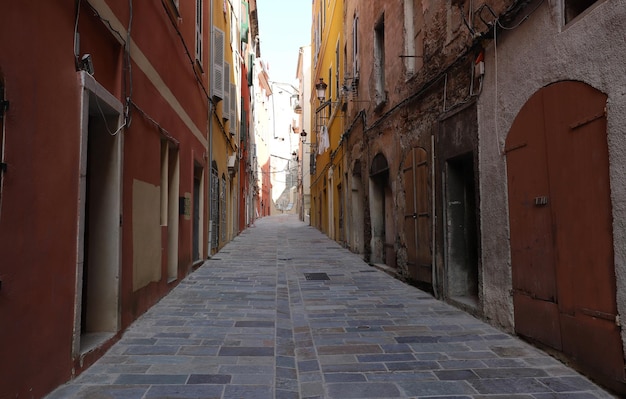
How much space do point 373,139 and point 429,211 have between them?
391 centimetres

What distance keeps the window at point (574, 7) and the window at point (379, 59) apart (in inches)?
239

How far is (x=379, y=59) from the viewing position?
10.3 m

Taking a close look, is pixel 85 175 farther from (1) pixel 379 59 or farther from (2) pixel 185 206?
(1) pixel 379 59

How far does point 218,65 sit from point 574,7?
9161 mm

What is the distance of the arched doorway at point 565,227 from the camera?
3.36m

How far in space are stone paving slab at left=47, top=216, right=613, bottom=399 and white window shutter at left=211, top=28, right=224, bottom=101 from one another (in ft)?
19.8

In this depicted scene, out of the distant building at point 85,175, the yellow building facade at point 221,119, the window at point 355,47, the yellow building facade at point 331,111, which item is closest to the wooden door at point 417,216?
the distant building at point 85,175

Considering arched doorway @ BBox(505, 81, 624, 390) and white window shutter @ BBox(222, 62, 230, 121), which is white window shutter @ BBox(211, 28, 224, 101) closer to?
white window shutter @ BBox(222, 62, 230, 121)

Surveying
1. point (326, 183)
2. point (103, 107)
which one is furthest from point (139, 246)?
point (326, 183)

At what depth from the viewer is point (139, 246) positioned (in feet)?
17.4

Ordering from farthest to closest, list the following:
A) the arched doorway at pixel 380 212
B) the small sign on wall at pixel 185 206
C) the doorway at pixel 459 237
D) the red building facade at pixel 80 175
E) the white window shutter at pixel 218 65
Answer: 1. the white window shutter at pixel 218 65
2. the arched doorway at pixel 380 212
3. the small sign on wall at pixel 185 206
4. the doorway at pixel 459 237
5. the red building facade at pixel 80 175

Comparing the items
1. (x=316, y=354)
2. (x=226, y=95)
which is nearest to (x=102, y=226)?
(x=316, y=354)

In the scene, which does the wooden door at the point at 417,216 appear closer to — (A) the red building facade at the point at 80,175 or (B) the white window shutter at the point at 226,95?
(A) the red building facade at the point at 80,175

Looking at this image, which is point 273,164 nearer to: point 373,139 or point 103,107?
point 373,139
